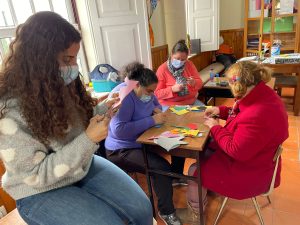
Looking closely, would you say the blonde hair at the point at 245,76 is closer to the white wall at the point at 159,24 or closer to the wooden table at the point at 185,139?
the wooden table at the point at 185,139

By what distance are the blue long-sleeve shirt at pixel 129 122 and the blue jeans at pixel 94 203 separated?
1.17 feet

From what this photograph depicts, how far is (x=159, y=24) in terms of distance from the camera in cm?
374

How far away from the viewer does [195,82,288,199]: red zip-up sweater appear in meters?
1.21

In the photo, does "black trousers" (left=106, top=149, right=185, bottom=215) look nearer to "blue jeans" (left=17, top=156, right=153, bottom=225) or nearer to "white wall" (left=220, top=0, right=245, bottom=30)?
"blue jeans" (left=17, top=156, right=153, bottom=225)

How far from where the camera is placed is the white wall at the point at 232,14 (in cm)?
537

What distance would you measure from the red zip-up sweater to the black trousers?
0.26 meters

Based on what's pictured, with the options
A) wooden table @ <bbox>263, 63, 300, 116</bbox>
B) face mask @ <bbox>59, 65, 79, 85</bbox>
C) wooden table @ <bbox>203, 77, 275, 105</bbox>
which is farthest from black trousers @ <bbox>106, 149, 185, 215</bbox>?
wooden table @ <bbox>263, 63, 300, 116</bbox>

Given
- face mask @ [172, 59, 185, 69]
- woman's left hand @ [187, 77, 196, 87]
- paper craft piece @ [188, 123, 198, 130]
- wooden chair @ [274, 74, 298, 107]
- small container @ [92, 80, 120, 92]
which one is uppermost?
face mask @ [172, 59, 185, 69]

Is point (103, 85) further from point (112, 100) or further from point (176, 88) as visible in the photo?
point (112, 100)

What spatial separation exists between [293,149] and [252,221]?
3.94 feet

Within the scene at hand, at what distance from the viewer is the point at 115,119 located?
1.60m

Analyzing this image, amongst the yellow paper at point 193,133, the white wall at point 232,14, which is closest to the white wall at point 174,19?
the white wall at point 232,14

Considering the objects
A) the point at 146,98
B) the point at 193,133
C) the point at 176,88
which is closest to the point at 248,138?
the point at 193,133

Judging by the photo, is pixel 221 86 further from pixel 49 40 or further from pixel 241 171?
pixel 49 40
